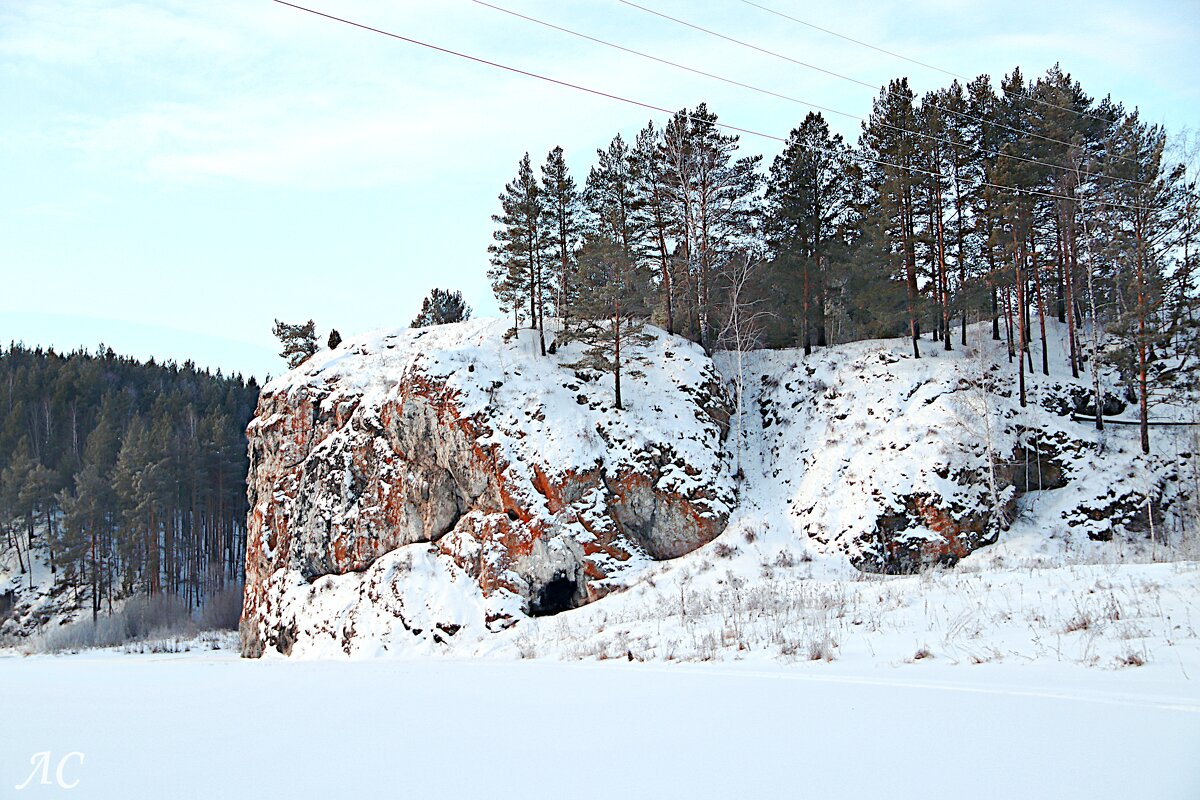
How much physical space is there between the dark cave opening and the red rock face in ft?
0.74

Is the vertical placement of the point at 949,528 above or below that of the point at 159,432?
below

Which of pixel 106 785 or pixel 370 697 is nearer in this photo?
pixel 106 785

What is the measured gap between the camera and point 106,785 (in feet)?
11.8

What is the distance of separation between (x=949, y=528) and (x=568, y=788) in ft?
76.2

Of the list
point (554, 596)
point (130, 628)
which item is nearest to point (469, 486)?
point (554, 596)

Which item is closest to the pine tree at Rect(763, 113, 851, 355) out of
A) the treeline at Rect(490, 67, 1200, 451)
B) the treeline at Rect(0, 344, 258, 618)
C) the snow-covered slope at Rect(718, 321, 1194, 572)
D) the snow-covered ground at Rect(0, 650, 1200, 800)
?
the treeline at Rect(490, 67, 1200, 451)

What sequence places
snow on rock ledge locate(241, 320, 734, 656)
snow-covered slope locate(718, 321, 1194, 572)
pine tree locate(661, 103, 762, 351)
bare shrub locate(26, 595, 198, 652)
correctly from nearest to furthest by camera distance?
1. snow-covered slope locate(718, 321, 1194, 572)
2. snow on rock ledge locate(241, 320, 734, 656)
3. pine tree locate(661, 103, 762, 351)
4. bare shrub locate(26, 595, 198, 652)

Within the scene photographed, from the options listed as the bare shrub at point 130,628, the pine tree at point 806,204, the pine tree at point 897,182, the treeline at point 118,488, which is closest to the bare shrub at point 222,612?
the bare shrub at point 130,628

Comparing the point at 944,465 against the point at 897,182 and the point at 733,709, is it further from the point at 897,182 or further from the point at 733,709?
the point at 733,709

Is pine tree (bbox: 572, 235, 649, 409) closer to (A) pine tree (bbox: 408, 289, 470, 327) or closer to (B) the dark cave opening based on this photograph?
(B) the dark cave opening

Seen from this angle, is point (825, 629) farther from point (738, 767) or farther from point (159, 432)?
point (159, 432)

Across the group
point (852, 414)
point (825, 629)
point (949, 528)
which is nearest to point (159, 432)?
point (852, 414)

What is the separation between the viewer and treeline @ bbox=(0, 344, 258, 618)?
49.4m

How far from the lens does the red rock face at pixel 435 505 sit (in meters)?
24.4
